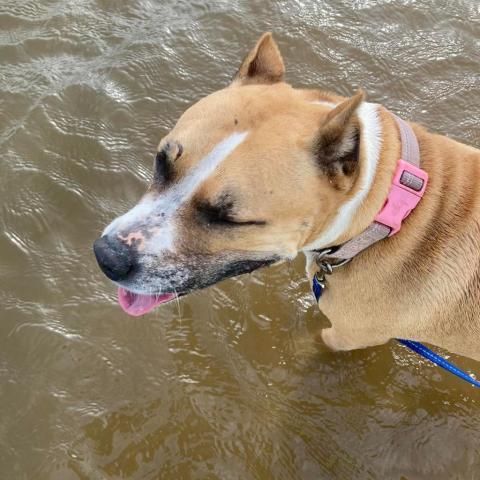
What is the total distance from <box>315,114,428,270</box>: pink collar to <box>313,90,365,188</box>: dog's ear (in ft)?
0.94

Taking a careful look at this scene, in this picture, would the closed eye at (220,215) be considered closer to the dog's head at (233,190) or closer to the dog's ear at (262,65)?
the dog's head at (233,190)

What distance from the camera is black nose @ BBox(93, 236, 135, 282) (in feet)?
8.90

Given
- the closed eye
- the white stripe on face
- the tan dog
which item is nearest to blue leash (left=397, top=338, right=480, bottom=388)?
the tan dog

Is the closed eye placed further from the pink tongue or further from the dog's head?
the pink tongue

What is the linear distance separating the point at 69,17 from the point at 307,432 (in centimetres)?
489

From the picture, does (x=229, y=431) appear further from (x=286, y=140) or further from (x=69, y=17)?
(x=69, y=17)

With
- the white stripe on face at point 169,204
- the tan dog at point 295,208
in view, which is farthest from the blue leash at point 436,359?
A: the white stripe on face at point 169,204

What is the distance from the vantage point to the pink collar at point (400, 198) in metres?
2.87

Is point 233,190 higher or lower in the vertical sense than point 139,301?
higher

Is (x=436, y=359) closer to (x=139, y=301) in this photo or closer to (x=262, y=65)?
(x=139, y=301)

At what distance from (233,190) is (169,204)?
0.35m

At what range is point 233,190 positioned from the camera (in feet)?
8.45

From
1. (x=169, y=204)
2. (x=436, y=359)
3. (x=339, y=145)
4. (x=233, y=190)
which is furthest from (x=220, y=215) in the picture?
(x=436, y=359)

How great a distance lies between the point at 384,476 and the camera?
395cm
